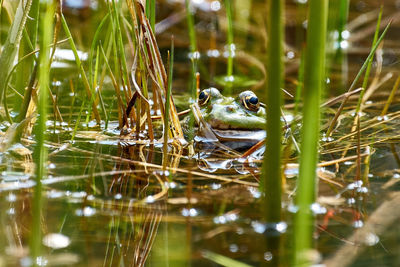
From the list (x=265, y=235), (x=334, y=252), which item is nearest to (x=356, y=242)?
(x=334, y=252)

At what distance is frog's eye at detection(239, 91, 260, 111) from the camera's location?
2561 mm

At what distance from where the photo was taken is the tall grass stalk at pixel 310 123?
1.15 m

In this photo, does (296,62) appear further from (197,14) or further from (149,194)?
(149,194)

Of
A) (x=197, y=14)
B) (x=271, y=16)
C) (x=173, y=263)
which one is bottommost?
(x=173, y=263)

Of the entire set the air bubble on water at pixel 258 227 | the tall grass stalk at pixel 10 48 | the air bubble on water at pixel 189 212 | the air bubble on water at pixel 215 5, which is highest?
the air bubble on water at pixel 215 5

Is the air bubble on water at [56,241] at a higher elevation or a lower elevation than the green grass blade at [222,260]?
higher

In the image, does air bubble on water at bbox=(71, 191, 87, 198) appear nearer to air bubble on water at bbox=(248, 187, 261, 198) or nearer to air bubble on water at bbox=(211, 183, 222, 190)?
air bubble on water at bbox=(211, 183, 222, 190)

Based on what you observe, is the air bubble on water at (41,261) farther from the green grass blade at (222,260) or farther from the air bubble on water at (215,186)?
the air bubble on water at (215,186)

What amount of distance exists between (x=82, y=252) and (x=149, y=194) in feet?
1.43

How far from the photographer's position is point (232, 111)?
2.53 m

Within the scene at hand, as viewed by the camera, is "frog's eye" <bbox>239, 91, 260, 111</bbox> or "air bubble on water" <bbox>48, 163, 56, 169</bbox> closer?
"air bubble on water" <bbox>48, 163, 56, 169</bbox>

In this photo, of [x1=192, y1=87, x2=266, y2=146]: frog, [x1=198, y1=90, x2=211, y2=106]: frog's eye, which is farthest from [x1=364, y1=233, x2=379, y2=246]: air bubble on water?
[x1=198, y1=90, x2=211, y2=106]: frog's eye

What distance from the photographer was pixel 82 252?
1281 mm

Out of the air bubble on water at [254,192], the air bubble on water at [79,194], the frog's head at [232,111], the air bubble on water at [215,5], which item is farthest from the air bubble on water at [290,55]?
the air bubble on water at [79,194]
